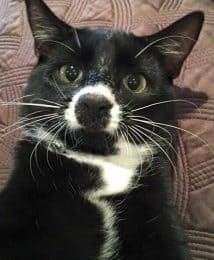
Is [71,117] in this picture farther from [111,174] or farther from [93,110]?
[111,174]

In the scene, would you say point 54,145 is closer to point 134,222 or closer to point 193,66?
point 134,222

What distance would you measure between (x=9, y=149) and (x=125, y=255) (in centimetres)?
43

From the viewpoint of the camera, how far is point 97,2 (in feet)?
5.06

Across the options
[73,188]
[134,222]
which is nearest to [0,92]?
[73,188]

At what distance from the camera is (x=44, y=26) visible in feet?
4.12

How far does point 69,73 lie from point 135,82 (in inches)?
5.7

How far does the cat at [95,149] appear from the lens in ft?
3.62

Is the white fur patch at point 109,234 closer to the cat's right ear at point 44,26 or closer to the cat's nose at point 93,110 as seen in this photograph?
the cat's nose at point 93,110

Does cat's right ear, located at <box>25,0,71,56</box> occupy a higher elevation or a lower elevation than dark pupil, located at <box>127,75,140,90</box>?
higher

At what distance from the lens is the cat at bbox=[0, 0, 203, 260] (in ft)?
3.62

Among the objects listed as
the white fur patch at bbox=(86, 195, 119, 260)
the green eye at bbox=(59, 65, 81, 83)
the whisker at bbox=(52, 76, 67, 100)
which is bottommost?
the white fur patch at bbox=(86, 195, 119, 260)

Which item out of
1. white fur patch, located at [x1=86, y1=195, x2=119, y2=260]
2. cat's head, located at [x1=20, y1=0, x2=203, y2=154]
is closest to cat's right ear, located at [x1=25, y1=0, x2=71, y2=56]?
cat's head, located at [x1=20, y1=0, x2=203, y2=154]

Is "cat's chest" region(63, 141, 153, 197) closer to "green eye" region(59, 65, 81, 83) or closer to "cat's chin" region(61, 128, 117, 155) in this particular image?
"cat's chin" region(61, 128, 117, 155)

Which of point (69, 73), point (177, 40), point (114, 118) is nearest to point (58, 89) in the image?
point (69, 73)
